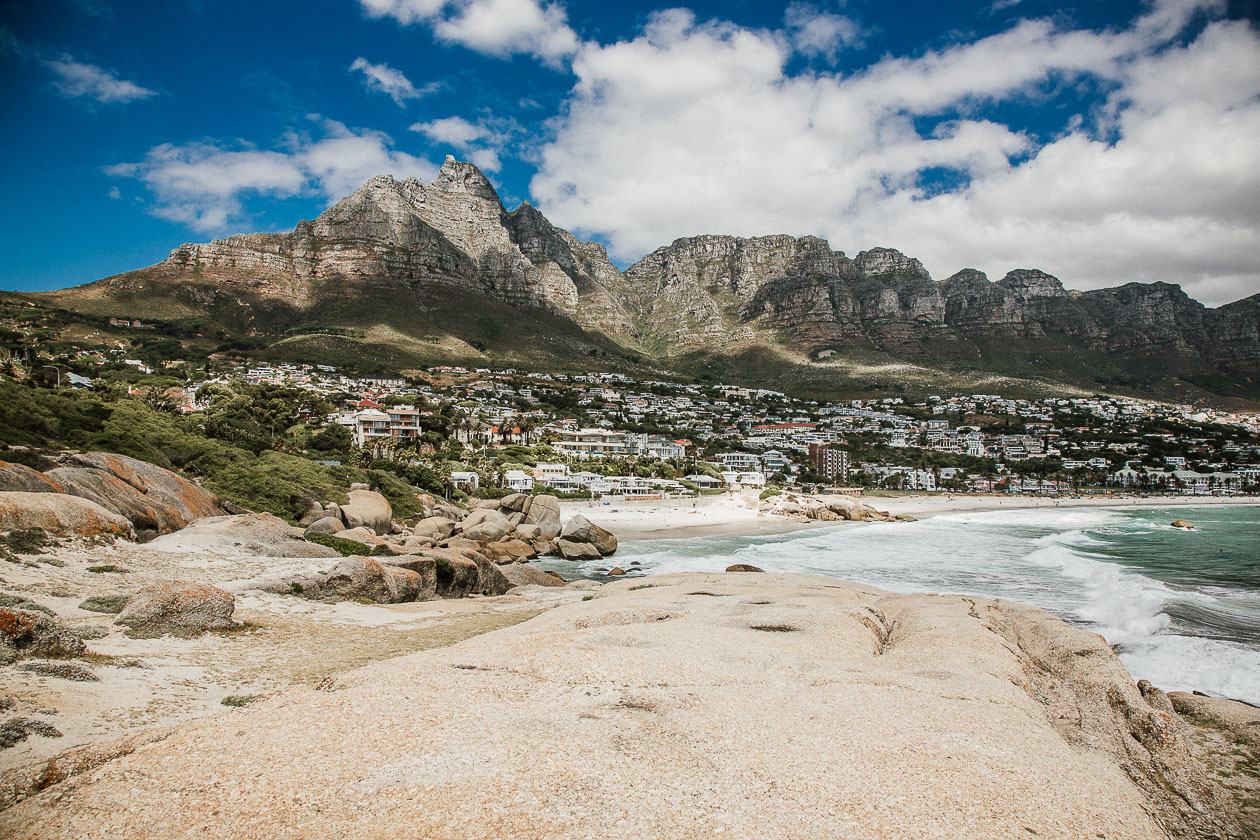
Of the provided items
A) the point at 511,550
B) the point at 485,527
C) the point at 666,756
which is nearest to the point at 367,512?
the point at 485,527

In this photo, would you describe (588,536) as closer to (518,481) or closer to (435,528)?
(435,528)

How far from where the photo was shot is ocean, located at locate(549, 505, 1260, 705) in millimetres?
16359

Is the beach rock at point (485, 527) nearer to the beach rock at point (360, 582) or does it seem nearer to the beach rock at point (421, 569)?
the beach rock at point (421, 569)

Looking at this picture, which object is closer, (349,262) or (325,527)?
(325,527)

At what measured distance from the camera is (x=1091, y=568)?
99.3ft

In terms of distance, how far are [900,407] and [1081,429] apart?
36.9 meters

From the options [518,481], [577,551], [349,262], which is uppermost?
[349,262]

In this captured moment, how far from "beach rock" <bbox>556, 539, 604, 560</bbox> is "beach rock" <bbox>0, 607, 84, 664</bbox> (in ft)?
91.7

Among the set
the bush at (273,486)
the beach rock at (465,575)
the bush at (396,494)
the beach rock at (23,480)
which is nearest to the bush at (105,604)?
the beach rock at (23,480)

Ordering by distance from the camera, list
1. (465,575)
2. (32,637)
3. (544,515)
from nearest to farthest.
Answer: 1. (32,637)
2. (465,575)
3. (544,515)

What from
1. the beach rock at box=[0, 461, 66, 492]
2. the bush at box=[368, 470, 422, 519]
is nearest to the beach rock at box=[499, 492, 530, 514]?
the bush at box=[368, 470, 422, 519]

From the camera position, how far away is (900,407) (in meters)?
152

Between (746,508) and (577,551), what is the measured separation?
109 feet

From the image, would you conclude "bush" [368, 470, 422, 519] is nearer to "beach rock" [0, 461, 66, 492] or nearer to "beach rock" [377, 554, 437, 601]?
"beach rock" [377, 554, 437, 601]
